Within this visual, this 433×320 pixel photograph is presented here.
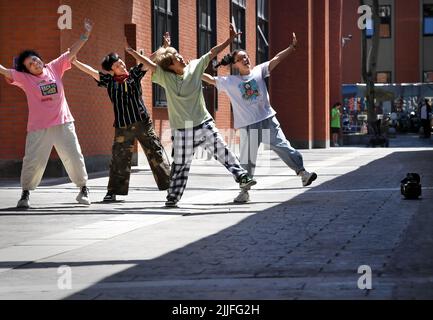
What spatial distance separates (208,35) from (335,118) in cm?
1235

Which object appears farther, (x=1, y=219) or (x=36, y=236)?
(x=1, y=219)

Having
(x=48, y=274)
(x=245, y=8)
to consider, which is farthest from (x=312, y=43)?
Result: (x=48, y=274)

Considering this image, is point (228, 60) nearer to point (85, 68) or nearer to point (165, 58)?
point (165, 58)

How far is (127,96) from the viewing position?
12.2 meters

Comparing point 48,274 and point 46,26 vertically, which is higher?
point 46,26

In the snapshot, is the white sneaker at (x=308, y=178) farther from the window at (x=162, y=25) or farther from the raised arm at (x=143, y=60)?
the window at (x=162, y=25)

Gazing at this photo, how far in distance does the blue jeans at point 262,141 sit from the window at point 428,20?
5219 centimetres

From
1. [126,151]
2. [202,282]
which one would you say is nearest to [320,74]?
[126,151]

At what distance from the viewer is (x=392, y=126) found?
2216 inches

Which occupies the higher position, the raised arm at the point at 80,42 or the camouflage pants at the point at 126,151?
the raised arm at the point at 80,42

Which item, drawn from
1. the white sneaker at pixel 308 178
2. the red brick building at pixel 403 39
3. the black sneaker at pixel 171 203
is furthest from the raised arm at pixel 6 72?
the red brick building at pixel 403 39

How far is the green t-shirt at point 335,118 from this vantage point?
3784cm

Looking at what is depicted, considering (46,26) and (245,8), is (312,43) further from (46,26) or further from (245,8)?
(46,26)

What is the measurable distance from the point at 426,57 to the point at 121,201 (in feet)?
174
